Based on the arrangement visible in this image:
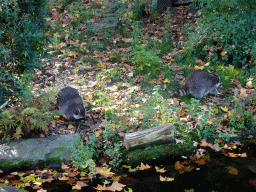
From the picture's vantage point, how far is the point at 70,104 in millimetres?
5668

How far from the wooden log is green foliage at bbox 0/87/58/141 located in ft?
4.89

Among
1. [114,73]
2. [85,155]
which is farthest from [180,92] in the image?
[85,155]

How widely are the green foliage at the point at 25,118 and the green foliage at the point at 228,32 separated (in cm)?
438

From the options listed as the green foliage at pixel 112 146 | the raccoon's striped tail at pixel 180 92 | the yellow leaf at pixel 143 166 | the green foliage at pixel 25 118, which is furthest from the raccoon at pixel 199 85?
the green foliage at pixel 25 118

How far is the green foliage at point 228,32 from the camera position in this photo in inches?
280

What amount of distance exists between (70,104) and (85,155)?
124cm

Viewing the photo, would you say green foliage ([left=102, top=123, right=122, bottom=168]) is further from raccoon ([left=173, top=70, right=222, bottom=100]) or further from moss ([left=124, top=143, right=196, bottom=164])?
raccoon ([left=173, top=70, right=222, bottom=100])

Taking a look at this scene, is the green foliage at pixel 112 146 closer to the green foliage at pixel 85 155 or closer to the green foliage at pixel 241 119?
the green foliage at pixel 85 155

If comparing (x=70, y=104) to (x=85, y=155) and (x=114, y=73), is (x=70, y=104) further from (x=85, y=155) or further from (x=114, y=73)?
(x=114, y=73)

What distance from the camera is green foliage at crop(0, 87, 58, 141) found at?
490 cm

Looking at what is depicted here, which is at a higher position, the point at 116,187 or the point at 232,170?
the point at 116,187

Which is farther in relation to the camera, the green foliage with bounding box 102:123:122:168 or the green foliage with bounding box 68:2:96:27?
the green foliage with bounding box 68:2:96:27

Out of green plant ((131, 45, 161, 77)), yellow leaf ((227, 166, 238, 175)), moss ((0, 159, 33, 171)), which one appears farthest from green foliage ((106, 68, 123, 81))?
yellow leaf ((227, 166, 238, 175))

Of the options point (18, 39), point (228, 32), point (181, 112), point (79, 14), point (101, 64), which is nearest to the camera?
point (18, 39)
